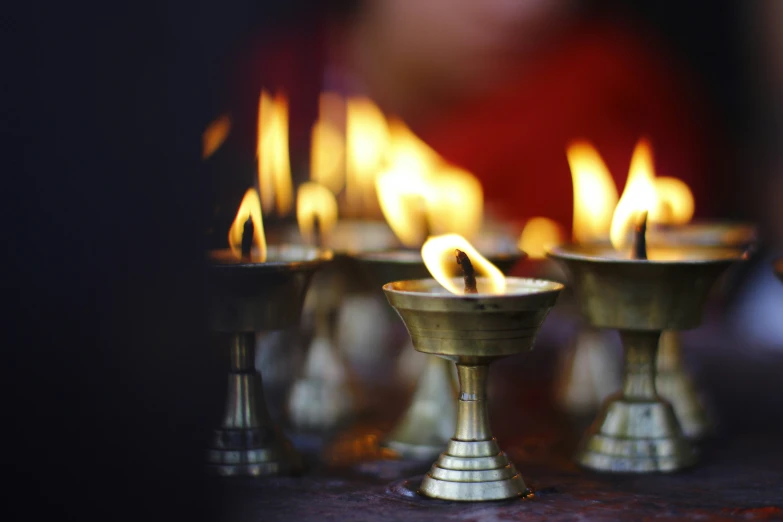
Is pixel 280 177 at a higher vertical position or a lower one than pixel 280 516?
higher

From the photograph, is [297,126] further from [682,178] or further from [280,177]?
[280,177]

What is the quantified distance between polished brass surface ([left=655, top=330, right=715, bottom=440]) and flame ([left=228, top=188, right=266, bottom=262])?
2.42ft

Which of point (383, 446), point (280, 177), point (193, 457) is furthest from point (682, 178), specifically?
point (193, 457)

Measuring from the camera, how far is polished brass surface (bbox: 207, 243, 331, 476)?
1654 millimetres

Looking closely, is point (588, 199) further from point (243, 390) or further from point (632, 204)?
point (243, 390)

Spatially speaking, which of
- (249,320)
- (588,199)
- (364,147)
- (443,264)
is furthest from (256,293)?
(364,147)

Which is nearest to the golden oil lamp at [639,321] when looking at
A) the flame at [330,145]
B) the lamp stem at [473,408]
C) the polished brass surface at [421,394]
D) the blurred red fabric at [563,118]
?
the polished brass surface at [421,394]

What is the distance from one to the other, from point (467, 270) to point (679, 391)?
0.77 metres

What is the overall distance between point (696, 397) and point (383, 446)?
616 mm

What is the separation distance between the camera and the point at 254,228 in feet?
5.67

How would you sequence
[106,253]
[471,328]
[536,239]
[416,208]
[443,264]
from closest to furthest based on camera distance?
[106,253], [471,328], [443,264], [416,208], [536,239]

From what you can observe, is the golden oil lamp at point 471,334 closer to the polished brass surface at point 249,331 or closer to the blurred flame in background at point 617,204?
the polished brass surface at point 249,331

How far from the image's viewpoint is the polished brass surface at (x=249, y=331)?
1654 millimetres

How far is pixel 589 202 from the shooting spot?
232 centimetres
